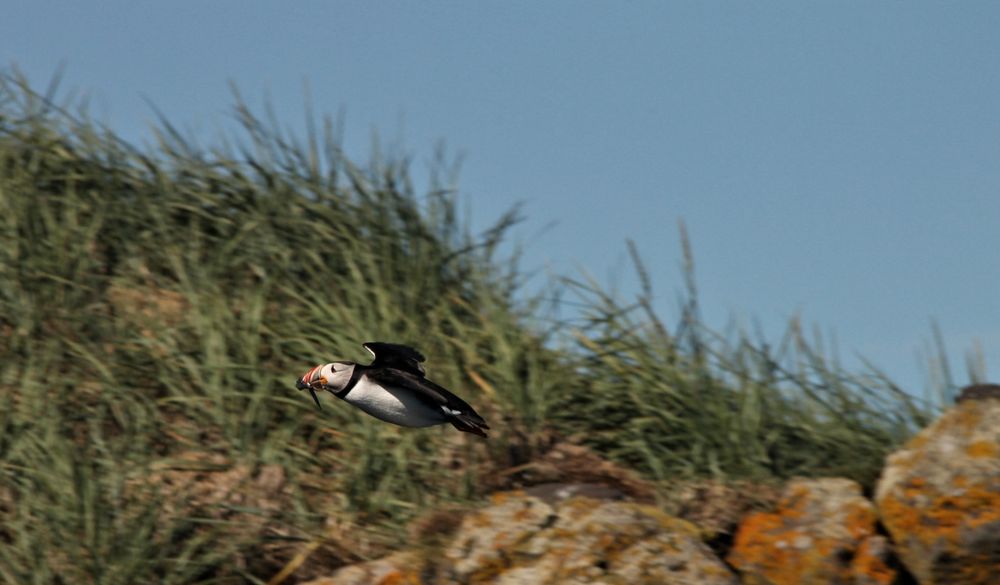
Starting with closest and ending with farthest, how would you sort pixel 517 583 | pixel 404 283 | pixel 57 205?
pixel 517 583, pixel 404 283, pixel 57 205

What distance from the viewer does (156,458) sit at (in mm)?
6758

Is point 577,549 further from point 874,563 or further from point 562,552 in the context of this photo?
point 874,563

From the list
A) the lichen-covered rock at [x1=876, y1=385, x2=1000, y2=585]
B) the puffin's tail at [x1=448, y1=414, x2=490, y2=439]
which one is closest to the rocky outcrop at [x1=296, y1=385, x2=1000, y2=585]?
the lichen-covered rock at [x1=876, y1=385, x2=1000, y2=585]

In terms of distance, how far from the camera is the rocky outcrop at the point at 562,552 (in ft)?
17.9

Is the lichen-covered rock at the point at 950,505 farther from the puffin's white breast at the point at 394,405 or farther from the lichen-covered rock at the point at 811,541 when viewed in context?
the puffin's white breast at the point at 394,405

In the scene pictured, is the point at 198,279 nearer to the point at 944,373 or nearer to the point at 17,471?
the point at 17,471

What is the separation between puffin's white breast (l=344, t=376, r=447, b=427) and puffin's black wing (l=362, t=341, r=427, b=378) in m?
0.09

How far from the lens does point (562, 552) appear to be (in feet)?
18.0

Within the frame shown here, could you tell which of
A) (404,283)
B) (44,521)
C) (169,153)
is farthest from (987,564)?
(169,153)

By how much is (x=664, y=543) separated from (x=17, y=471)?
3278 mm

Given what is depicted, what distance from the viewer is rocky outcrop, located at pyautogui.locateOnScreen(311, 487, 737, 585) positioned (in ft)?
17.9

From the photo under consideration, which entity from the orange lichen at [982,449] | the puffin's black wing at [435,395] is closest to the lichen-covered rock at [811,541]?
the orange lichen at [982,449]

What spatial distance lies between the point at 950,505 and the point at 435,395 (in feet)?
10.5

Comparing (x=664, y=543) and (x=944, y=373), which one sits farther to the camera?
(x=944, y=373)
